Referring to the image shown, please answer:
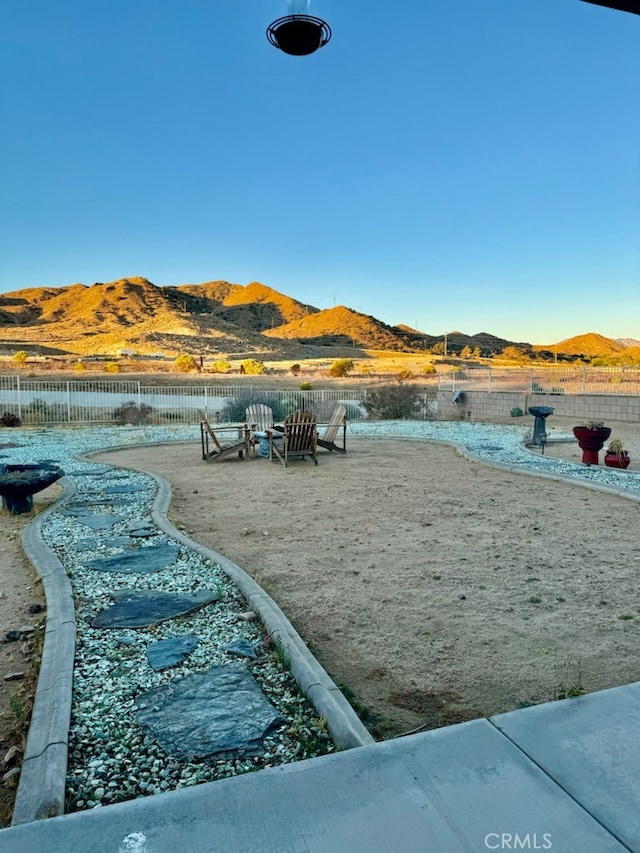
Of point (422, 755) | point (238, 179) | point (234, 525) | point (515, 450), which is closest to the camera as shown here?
point (422, 755)

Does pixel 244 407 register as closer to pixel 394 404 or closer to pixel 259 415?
pixel 259 415

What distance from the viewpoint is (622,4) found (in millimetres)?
1795

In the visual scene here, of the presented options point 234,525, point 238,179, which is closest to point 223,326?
point 238,179

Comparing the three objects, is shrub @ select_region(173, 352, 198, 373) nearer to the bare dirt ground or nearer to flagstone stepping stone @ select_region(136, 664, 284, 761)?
the bare dirt ground

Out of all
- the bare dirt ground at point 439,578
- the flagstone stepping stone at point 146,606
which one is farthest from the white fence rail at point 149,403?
the flagstone stepping stone at point 146,606

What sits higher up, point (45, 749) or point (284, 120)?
point (284, 120)

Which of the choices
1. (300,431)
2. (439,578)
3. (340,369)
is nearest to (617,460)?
(300,431)

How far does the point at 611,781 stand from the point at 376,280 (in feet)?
165

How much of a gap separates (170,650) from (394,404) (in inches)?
718

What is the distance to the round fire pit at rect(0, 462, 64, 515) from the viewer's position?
18.8 ft

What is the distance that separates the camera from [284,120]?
18.4 meters

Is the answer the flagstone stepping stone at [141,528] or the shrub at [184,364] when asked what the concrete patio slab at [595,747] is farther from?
the shrub at [184,364]

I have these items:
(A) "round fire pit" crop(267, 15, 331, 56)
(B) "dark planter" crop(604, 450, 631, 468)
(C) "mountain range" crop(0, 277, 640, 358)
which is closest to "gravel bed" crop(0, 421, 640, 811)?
(A) "round fire pit" crop(267, 15, 331, 56)

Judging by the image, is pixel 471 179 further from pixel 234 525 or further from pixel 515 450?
pixel 234 525
